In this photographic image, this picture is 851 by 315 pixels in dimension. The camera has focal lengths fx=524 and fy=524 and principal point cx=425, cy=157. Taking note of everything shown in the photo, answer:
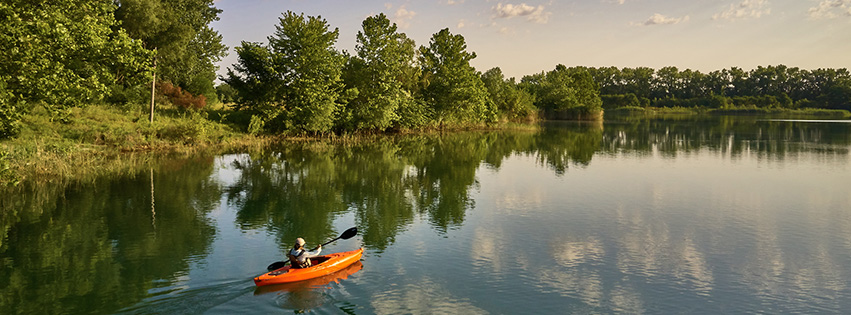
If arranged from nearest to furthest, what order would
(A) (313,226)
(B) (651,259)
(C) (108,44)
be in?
(B) (651,259)
(A) (313,226)
(C) (108,44)

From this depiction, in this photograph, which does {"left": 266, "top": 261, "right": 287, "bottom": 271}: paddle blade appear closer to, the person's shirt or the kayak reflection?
the person's shirt

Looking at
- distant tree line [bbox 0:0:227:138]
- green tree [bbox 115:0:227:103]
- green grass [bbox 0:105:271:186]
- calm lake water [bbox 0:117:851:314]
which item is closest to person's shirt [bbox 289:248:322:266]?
calm lake water [bbox 0:117:851:314]

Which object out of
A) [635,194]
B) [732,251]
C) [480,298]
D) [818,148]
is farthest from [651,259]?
[818,148]

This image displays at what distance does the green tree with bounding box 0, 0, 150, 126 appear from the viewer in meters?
24.3

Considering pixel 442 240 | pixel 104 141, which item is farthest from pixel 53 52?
pixel 442 240

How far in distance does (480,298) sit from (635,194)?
18575 millimetres

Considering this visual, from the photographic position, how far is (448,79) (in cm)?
7725

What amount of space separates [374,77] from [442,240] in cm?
4639

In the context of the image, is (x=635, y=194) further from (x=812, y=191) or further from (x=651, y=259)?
(x=651, y=259)

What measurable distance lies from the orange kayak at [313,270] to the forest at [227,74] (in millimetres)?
18726

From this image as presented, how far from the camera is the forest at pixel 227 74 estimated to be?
2569 cm

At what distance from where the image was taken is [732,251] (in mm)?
18203

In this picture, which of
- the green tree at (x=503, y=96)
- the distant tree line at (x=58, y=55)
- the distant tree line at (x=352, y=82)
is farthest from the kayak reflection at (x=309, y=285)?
the green tree at (x=503, y=96)

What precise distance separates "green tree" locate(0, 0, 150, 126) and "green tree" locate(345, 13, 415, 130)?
32.4 m
